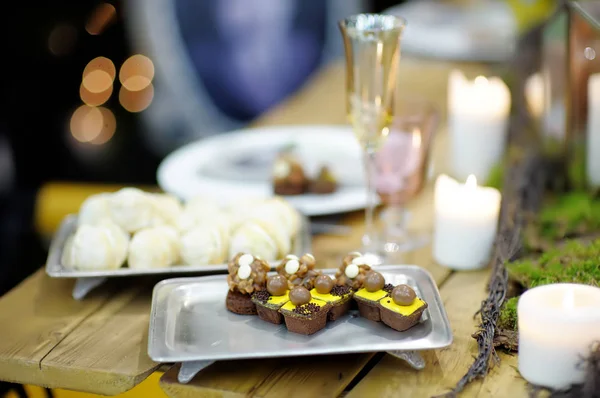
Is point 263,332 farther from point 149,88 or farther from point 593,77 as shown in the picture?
point 149,88

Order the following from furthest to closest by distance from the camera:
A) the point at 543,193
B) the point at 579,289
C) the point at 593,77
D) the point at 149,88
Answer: the point at 149,88
the point at 543,193
the point at 593,77
the point at 579,289

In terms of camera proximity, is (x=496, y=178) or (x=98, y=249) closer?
(x=98, y=249)

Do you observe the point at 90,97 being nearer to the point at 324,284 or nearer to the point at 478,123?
the point at 478,123

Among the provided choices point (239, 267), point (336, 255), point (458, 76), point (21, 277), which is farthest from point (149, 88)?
point (239, 267)

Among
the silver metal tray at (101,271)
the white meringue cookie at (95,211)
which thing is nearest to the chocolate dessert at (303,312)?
the silver metal tray at (101,271)

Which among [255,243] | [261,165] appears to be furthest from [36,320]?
[261,165]

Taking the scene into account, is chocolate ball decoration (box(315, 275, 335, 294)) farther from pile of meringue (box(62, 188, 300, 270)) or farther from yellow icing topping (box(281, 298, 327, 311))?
pile of meringue (box(62, 188, 300, 270))

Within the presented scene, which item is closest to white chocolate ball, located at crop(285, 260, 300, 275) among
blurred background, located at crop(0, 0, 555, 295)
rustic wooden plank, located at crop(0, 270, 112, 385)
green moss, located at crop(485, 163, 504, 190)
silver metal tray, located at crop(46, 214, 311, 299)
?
silver metal tray, located at crop(46, 214, 311, 299)
